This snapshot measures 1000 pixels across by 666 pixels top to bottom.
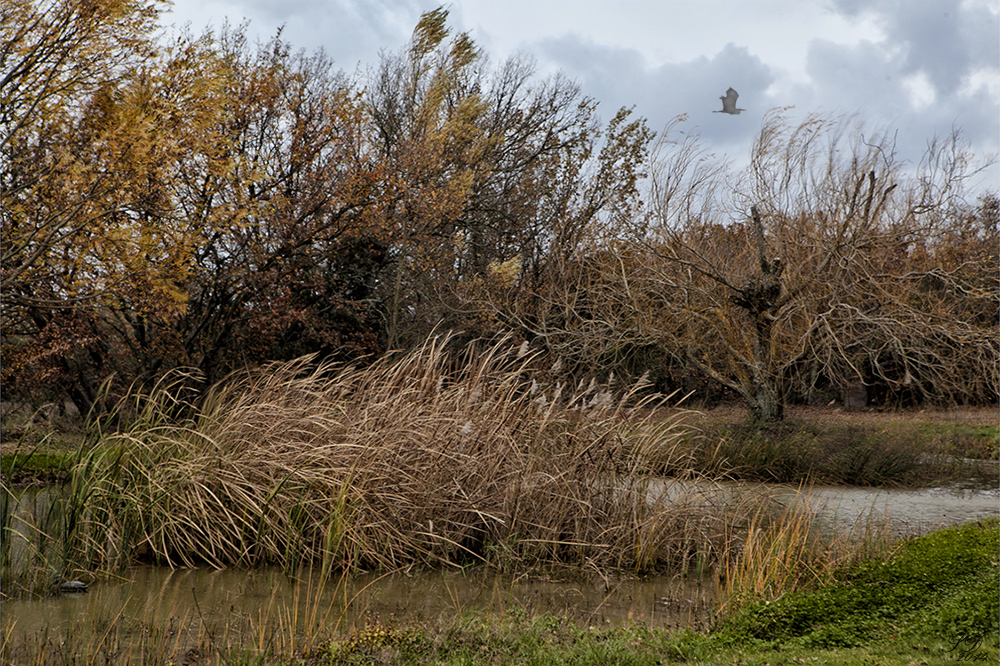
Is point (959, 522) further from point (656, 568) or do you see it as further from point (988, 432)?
point (988, 432)

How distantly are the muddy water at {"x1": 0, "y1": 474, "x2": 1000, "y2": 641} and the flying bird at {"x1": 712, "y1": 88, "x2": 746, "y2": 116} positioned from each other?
5330mm

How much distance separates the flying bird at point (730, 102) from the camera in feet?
29.3

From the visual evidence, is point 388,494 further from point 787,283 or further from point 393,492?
point 787,283

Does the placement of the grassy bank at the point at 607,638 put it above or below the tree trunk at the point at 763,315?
below

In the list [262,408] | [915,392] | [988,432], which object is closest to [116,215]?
[262,408]

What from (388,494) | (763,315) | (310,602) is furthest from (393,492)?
(763,315)

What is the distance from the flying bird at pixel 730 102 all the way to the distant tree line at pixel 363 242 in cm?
369

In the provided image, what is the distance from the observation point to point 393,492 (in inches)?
229

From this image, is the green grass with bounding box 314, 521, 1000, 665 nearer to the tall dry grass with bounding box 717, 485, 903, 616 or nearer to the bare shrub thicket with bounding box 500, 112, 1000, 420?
the tall dry grass with bounding box 717, 485, 903, 616

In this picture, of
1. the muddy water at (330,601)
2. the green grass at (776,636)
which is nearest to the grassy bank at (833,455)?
the muddy water at (330,601)

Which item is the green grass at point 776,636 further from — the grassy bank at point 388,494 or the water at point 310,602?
the grassy bank at point 388,494

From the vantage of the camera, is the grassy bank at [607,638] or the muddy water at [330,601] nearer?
the grassy bank at [607,638]

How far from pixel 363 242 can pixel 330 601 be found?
1183 centimetres

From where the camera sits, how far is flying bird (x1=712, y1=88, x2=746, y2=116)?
8922 mm
